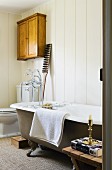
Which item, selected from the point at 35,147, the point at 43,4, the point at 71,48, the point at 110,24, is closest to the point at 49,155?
the point at 35,147

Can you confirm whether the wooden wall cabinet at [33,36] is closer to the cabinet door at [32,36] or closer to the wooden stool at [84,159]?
the cabinet door at [32,36]

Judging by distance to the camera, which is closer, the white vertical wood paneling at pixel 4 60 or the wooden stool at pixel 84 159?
the wooden stool at pixel 84 159

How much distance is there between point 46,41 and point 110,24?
3.64 metres

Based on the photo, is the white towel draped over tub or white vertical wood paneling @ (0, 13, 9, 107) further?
white vertical wood paneling @ (0, 13, 9, 107)

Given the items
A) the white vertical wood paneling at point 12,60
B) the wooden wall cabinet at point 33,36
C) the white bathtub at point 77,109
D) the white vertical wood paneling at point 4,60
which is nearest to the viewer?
the white bathtub at point 77,109

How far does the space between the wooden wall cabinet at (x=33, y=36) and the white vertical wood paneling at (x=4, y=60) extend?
1.25ft

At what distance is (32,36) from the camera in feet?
14.4

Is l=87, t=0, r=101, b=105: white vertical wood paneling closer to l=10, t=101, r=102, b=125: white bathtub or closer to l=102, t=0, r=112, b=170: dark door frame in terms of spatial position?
l=10, t=101, r=102, b=125: white bathtub

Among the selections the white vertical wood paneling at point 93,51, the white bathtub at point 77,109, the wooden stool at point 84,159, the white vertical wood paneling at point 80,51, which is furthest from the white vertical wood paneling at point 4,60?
the wooden stool at point 84,159

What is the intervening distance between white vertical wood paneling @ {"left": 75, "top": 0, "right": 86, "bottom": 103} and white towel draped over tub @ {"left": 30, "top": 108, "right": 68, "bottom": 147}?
106cm

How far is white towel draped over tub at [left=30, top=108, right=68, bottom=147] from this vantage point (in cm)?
250

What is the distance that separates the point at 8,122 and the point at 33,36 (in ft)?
5.61

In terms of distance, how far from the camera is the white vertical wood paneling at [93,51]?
132 inches

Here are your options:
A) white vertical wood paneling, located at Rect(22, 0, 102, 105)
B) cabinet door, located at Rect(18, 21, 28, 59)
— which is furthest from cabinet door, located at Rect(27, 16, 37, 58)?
white vertical wood paneling, located at Rect(22, 0, 102, 105)
